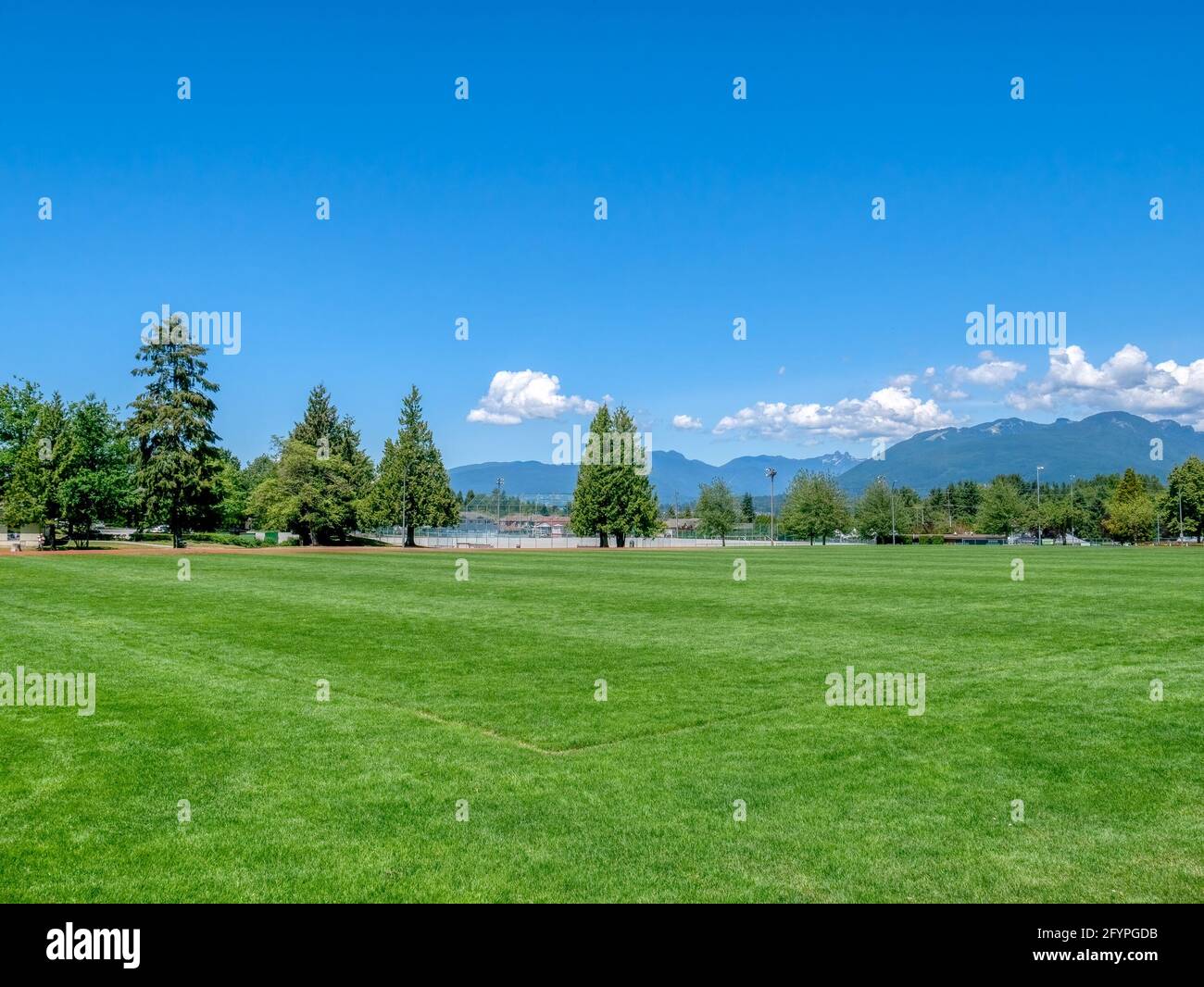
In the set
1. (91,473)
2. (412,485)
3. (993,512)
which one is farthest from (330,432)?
(993,512)

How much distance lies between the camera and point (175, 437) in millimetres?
78500

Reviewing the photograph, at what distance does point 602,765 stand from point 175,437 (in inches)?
3138

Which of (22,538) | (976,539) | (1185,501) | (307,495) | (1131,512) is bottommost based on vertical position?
(976,539)

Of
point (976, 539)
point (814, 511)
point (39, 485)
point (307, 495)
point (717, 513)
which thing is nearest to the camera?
point (39, 485)

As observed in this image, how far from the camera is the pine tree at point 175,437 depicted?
76625 mm

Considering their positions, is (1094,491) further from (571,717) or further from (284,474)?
(571,717)

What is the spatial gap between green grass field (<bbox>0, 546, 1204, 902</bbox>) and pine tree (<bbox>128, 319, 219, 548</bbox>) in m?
61.3

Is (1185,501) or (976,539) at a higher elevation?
(1185,501)

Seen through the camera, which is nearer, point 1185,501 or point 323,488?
point 323,488

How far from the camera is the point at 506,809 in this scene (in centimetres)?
772

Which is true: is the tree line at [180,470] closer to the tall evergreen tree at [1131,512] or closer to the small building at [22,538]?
the small building at [22,538]

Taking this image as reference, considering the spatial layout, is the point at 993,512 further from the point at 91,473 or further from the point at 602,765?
the point at 602,765

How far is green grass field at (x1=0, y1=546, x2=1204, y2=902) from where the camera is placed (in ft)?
20.7
